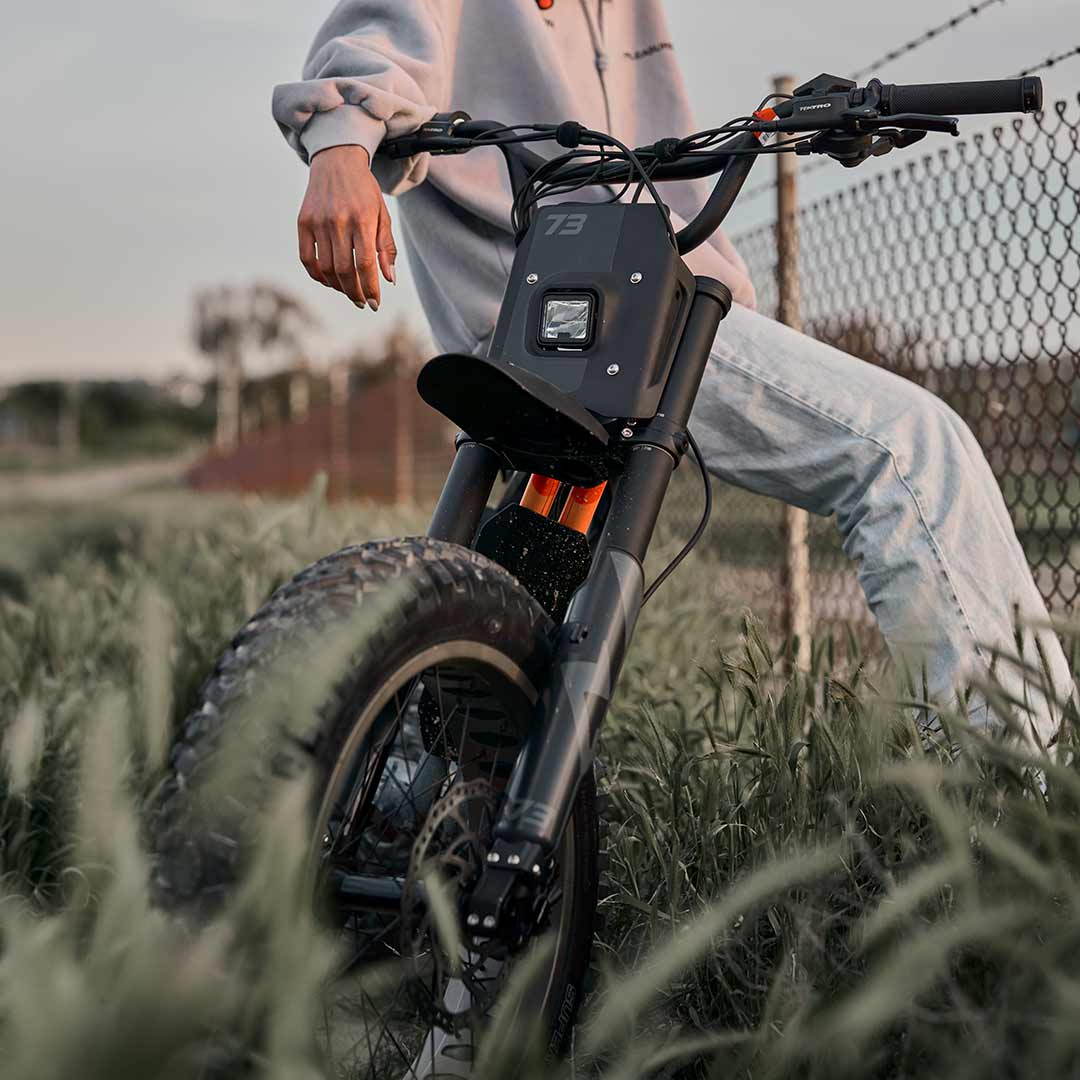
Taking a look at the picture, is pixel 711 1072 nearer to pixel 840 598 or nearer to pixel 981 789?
pixel 981 789

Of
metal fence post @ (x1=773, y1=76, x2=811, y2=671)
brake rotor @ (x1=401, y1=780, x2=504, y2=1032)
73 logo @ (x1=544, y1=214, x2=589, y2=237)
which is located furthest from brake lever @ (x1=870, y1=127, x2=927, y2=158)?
metal fence post @ (x1=773, y1=76, x2=811, y2=671)

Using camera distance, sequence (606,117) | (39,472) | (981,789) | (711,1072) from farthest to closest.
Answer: (39,472) → (606,117) → (981,789) → (711,1072)

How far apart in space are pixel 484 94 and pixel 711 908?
1.48m

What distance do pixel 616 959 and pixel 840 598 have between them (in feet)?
8.41

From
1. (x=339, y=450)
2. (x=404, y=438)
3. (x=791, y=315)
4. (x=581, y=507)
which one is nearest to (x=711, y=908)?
(x=581, y=507)

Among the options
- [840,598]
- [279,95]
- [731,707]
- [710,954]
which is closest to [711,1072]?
[710,954]

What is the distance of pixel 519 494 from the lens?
185 centimetres

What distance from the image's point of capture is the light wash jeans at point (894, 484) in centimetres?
184

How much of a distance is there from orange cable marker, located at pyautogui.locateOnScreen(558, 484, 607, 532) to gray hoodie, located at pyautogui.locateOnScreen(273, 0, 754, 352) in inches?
20.4

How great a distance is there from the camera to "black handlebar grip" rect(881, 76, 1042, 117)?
1.60 metres

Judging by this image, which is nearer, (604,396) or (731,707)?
(604,396)

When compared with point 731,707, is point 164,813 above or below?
above

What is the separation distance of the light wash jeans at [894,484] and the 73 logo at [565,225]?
0.38m

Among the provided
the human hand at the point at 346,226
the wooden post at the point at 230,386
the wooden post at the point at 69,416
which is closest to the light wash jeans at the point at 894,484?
the human hand at the point at 346,226
